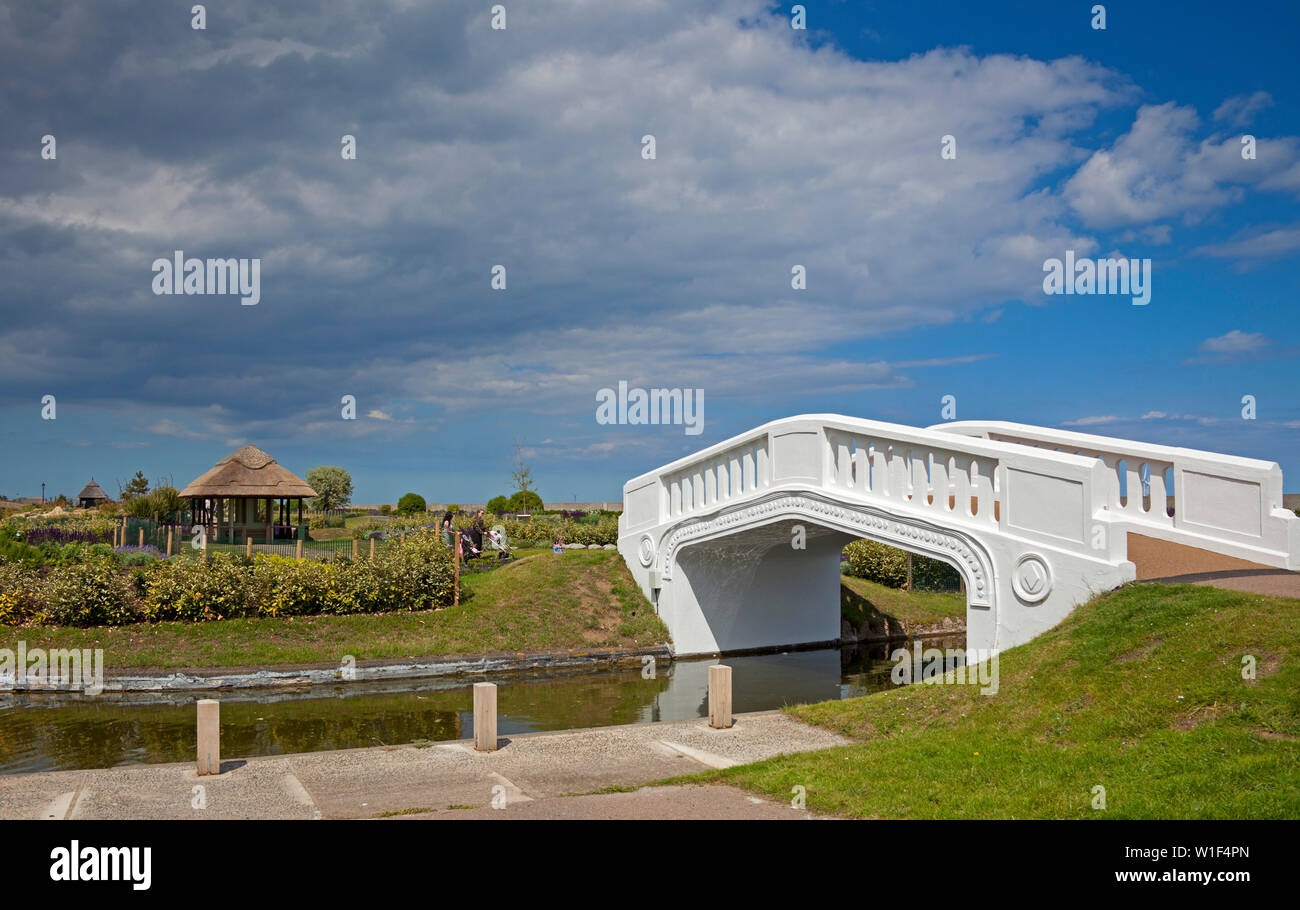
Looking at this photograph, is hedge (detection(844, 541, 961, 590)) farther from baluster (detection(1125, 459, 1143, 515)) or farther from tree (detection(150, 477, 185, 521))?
tree (detection(150, 477, 185, 521))

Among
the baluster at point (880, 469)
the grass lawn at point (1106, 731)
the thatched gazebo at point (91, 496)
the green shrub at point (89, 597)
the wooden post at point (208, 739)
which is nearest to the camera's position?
the grass lawn at point (1106, 731)

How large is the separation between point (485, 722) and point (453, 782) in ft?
5.03

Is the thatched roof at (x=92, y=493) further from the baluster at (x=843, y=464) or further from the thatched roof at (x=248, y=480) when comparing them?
the baluster at (x=843, y=464)

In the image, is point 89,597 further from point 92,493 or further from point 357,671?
point 92,493

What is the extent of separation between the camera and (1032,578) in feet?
39.2

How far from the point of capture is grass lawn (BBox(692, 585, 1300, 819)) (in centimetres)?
685

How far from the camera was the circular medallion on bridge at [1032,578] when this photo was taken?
11.8m

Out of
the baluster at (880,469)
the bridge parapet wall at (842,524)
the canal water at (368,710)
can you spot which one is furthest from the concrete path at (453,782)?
the baluster at (880,469)

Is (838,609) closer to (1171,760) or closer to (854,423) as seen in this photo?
(854,423)

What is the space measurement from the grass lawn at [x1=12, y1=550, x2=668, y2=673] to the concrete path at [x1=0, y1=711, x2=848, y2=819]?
8447mm

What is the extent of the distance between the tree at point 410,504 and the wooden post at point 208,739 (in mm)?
46689

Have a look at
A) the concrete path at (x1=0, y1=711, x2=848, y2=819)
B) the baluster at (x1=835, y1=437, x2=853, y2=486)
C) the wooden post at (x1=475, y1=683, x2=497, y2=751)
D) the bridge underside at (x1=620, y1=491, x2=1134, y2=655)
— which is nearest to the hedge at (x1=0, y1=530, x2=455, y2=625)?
the bridge underside at (x1=620, y1=491, x2=1134, y2=655)

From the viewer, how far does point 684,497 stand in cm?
2095
